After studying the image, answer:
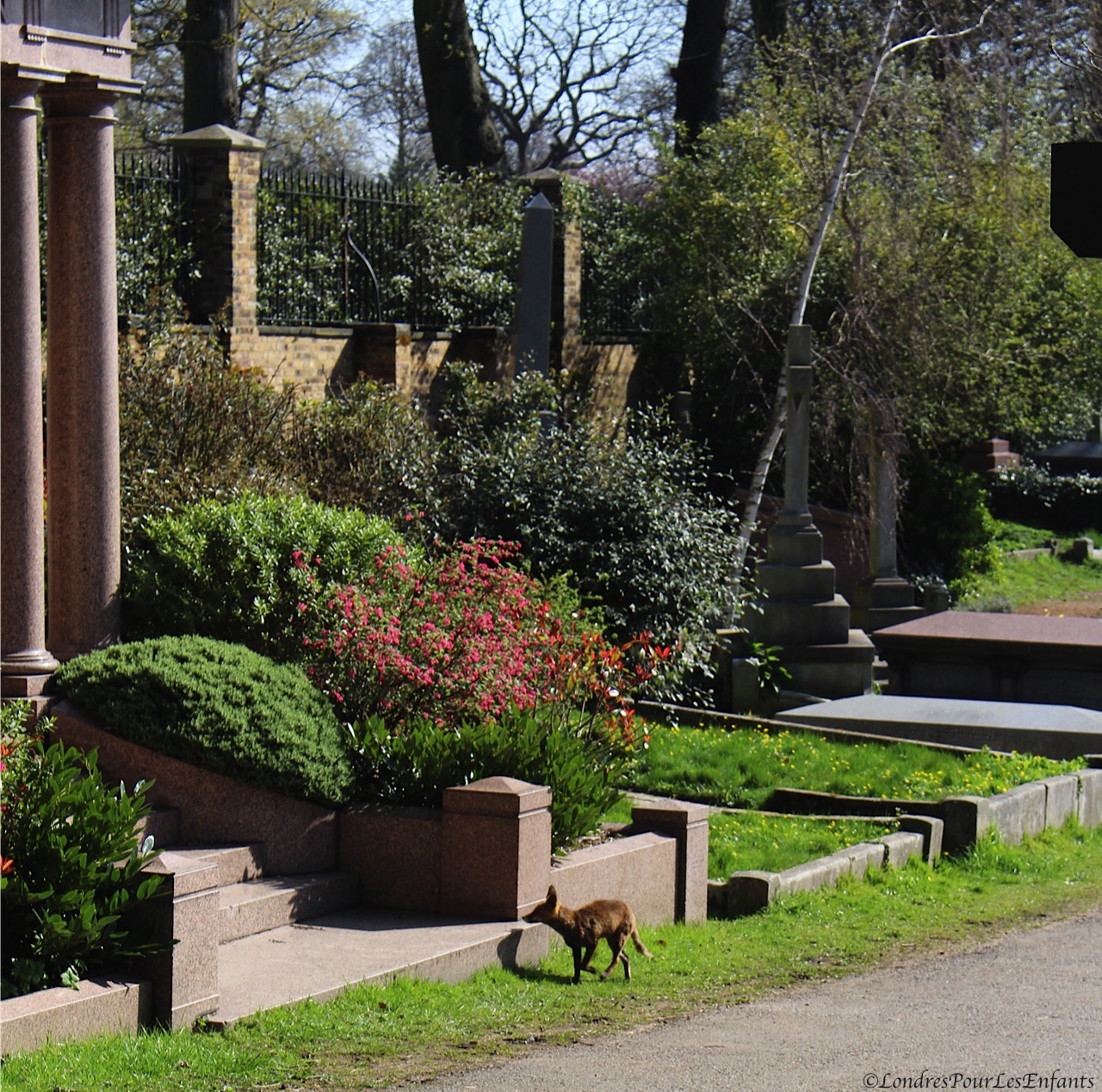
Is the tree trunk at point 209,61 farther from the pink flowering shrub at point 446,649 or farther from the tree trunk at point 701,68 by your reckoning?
the pink flowering shrub at point 446,649

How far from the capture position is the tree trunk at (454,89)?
23.1 metres

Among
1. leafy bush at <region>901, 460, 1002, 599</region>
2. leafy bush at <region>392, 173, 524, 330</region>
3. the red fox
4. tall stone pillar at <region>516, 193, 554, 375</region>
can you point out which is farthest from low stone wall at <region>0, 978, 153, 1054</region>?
leafy bush at <region>901, 460, 1002, 599</region>

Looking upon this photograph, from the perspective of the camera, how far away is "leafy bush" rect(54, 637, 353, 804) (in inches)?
316

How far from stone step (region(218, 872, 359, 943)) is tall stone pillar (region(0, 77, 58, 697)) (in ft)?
6.81

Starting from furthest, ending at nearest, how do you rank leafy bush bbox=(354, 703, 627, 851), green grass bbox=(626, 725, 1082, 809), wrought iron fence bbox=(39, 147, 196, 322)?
wrought iron fence bbox=(39, 147, 196, 322), green grass bbox=(626, 725, 1082, 809), leafy bush bbox=(354, 703, 627, 851)

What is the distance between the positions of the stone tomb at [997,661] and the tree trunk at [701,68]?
13.1 metres

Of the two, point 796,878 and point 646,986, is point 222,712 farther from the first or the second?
point 796,878

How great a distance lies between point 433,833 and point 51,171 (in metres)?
4.60

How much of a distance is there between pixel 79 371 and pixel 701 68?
18.9 m

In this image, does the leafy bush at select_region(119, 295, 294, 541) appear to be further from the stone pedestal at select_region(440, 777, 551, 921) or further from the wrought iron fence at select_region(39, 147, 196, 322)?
the stone pedestal at select_region(440, 777, 551, 921)

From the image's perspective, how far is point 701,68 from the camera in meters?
26.4

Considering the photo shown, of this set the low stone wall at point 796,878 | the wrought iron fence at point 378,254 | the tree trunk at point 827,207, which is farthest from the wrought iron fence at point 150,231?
the low stone wall at point 796,878

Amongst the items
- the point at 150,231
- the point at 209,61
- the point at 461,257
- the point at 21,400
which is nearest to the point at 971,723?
the point at 21,400

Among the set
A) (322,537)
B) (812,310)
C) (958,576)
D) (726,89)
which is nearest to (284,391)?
(322,537)
